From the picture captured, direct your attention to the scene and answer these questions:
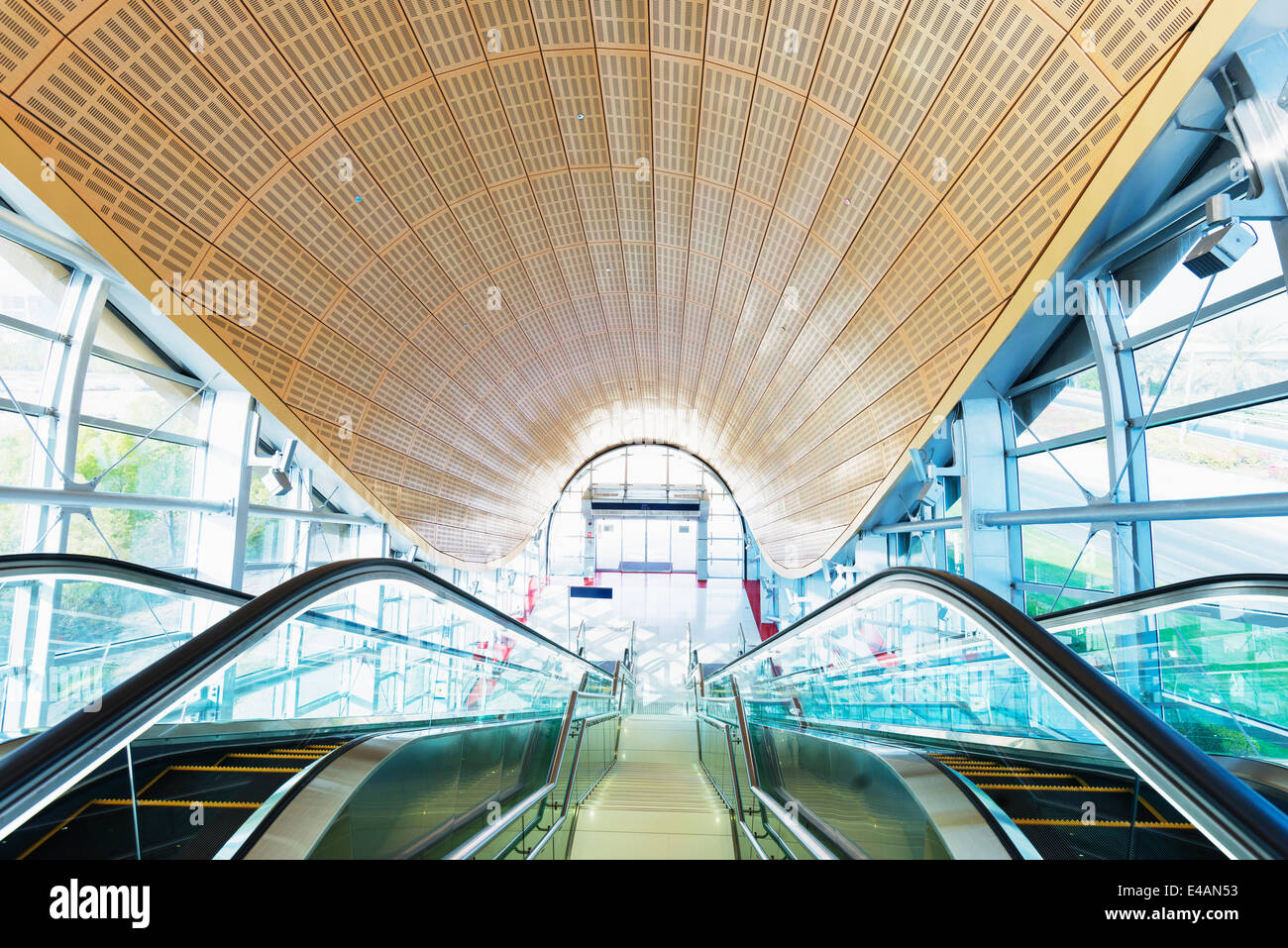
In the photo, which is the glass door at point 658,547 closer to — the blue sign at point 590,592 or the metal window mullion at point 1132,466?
the blue sign at point 590,592

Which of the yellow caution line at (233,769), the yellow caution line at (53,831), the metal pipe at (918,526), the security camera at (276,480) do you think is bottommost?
the yellow caution line at (233,769)

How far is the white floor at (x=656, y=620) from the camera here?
2380cm

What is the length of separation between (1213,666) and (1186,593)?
47cm

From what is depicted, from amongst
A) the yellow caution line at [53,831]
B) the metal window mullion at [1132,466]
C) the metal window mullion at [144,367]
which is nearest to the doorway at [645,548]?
the metal window mullion at [144,367]

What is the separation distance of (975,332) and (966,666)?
580 cm

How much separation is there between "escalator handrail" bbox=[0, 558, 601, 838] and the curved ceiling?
6114mm

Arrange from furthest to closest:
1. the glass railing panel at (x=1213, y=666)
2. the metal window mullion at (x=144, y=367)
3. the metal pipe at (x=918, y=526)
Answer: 1. the metal pipe at (x=918, y=526)
2. the metal window mullion at (x=144, y=367)
3. the glass railing panel at (x=1213, y=666)

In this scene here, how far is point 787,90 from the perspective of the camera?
7691 mm

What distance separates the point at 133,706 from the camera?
175 cm

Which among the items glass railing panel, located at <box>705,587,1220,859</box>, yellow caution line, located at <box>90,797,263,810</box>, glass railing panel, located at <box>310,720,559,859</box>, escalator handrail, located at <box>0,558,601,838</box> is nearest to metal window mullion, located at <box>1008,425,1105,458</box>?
glass railing panel, located at <box>705,587,1220,859</box>

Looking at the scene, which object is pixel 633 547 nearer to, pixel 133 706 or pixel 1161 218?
pixel 1161 218

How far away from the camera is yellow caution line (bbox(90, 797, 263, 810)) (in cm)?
184

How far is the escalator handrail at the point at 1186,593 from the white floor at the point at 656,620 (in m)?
19.4

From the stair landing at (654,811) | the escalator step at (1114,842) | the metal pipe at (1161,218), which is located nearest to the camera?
the escalator step at (1114,842)
